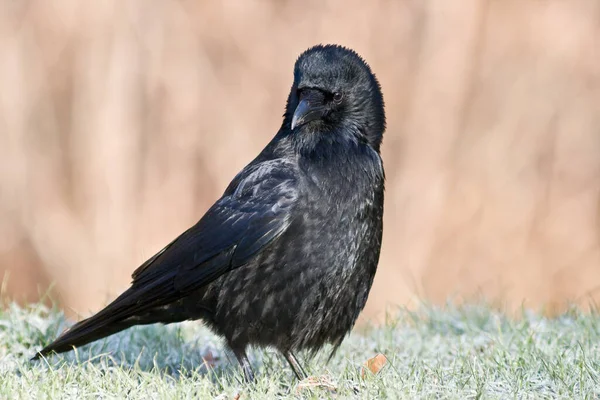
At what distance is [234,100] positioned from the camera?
992 centimetres

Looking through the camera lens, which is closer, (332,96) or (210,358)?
(332,96)

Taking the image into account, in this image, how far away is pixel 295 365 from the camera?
4871mm

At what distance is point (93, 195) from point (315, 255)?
565 cm

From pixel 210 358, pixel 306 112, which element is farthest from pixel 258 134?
pixel 306 112

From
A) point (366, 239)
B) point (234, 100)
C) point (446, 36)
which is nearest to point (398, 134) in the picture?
point (446, 36)

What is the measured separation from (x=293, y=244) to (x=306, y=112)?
73cm

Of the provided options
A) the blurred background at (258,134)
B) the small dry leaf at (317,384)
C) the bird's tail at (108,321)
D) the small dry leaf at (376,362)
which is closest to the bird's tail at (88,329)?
the bird's tail at (108,321)

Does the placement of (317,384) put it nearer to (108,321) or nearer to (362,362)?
(362,362)

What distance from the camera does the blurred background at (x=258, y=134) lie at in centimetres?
968

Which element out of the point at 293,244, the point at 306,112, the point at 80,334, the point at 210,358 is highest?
the point at 306,112

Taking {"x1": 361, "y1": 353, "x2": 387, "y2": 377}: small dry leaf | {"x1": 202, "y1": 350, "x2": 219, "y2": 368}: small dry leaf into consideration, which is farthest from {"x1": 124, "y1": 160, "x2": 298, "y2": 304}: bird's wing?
{"x1": 361, "y1": 353, "x2": 387, "y2": 377}: small dry leaf

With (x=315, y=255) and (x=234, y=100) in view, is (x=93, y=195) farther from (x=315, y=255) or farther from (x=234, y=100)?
(x=315, y=255)

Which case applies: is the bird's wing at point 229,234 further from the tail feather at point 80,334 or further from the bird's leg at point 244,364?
the bird's leg at point 244,364

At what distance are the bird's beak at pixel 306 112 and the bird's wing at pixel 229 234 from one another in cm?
23
